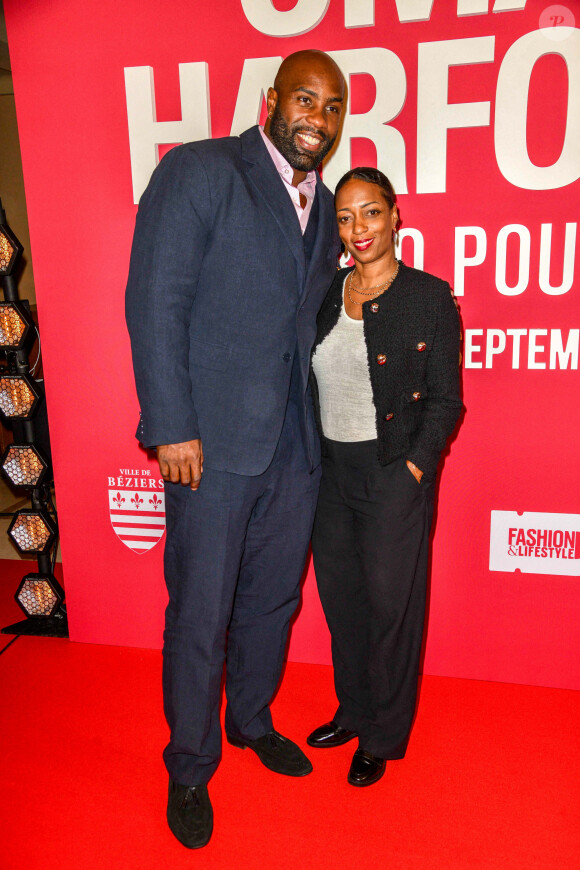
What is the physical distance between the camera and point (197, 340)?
6.11ft

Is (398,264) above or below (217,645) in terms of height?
above

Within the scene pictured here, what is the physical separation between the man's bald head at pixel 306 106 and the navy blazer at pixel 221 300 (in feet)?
0.25

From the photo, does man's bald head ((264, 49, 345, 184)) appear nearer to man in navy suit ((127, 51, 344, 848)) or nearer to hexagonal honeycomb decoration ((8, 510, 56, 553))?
man in navy suit ((127, 51, 344, 848))

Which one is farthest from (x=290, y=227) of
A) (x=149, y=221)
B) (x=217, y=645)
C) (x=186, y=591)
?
(x=217, y=645)

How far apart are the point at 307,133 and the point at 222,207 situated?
12.9 inches

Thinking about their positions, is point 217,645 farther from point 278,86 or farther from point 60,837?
point 278,86

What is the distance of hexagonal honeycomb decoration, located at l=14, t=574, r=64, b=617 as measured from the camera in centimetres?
312

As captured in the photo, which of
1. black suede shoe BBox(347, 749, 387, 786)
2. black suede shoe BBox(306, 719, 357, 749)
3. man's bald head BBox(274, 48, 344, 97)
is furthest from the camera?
Answer: black suede shoe BBox(306, 719, 357, 749)

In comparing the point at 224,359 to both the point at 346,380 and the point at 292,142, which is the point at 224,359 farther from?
the point at 292,142

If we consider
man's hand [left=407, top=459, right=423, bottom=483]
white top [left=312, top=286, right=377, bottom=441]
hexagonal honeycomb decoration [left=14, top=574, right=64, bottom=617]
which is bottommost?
hexagonal honeycomb decoration [left=14, top=574, right=64, bottom=617]

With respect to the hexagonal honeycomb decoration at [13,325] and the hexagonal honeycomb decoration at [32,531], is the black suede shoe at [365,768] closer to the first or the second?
the hexagonal honeycomb decoration at [32,531]

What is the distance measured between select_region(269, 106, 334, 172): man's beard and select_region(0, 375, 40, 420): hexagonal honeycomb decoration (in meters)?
1.52

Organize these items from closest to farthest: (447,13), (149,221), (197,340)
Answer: (149,221) < (197,340) < (447,13)

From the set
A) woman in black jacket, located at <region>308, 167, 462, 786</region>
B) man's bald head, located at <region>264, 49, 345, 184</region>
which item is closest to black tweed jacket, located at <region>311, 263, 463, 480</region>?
woman in black jacket, located at <region>308, 167, 462, 786</region>
